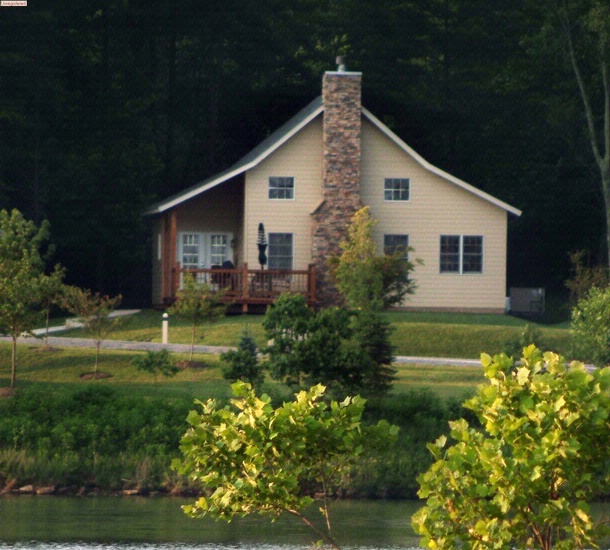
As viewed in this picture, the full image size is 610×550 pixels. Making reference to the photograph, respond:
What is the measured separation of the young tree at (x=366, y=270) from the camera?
123ft

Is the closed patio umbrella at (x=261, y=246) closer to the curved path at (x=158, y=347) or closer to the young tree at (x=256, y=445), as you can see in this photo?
the curved path at (x=158, y=347)

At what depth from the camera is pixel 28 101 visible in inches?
1807

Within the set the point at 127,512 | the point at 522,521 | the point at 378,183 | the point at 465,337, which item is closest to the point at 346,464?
the point at 522,521

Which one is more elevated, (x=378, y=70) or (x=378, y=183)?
(x=378, y=70)

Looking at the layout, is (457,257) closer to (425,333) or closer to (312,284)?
(312,284)

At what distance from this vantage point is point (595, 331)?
29859mm

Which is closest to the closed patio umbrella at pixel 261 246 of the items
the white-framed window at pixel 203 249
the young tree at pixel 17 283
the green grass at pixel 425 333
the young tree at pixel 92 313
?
the green grass at pixel 425 333

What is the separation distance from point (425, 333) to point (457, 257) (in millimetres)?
6281

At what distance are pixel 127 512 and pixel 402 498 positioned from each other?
5296 millimetres

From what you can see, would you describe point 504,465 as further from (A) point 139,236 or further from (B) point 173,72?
(B) point 173,72

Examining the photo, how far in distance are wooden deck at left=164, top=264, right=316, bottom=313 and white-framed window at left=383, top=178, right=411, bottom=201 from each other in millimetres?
3636

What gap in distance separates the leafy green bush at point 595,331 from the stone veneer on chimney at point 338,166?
12.3 meters

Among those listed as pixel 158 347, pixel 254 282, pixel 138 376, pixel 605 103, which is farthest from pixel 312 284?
pixel 605 103

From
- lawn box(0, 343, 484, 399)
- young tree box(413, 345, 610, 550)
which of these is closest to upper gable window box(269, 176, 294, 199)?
lawn box(0, 343, 484, 399)
